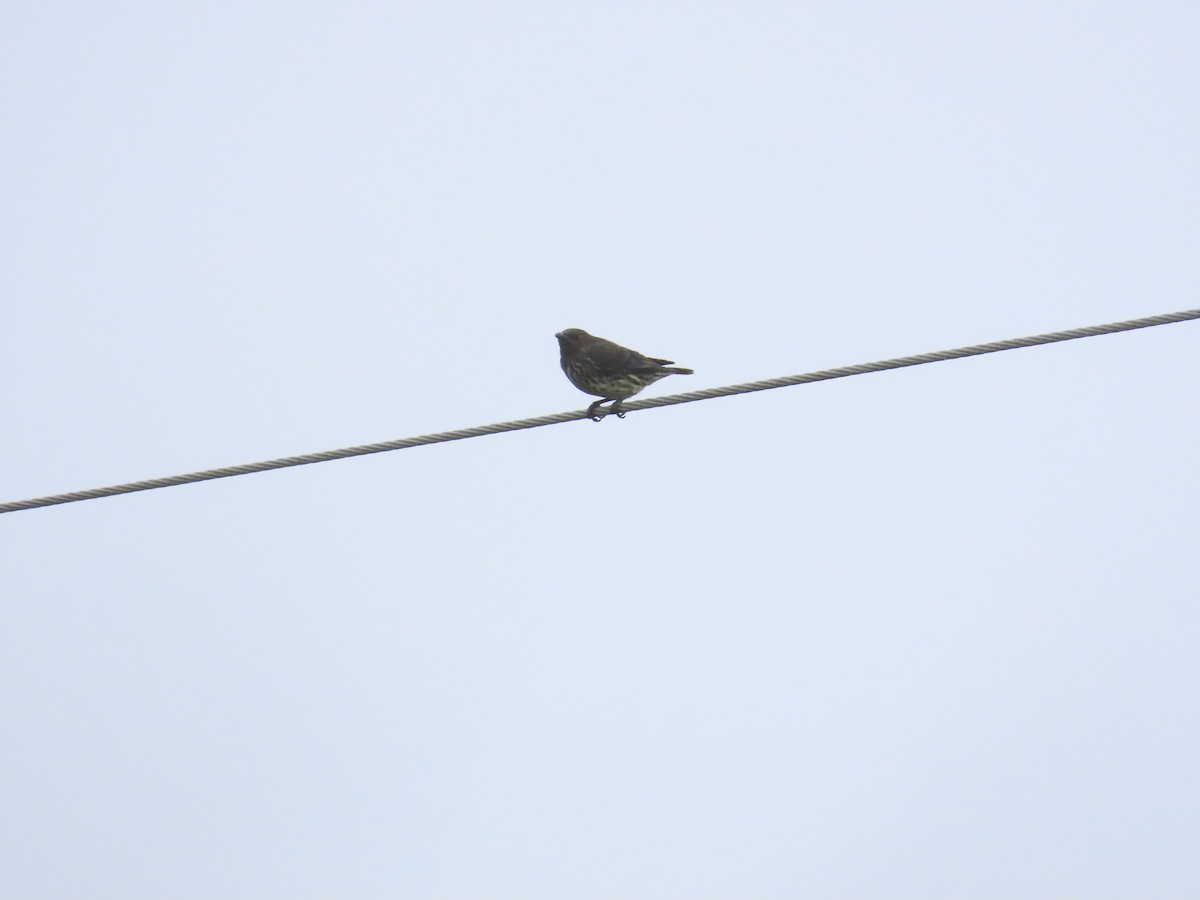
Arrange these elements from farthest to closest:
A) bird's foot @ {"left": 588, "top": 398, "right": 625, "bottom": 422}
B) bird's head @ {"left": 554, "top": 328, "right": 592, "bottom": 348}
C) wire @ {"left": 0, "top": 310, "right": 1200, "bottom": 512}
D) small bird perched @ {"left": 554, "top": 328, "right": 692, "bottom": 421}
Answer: bird's head @ {"left": 554, "top": 328, "right": 592, "bottom": 348} < small bird perched @ {"left": 554, "top": 328, "right": 692, "bottom": 421} < bird's foot @ {"left": 588, "top": 398, "right": 625, "bottom": 422} < wire @ {"left": 0, "top": 310, "right": 1200, "bottom": 512}

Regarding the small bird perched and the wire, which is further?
the small bird perched

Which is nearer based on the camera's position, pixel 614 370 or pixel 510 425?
pixel 510 425

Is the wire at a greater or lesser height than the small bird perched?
lesser

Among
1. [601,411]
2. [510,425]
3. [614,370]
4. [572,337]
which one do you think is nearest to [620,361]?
[614,370]

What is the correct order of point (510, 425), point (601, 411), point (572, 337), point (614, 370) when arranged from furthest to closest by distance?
point (572, 337) < point (614, 370) < point (601, 411) < point (510, 425)

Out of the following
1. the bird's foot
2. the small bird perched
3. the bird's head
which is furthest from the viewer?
A: the bird's head

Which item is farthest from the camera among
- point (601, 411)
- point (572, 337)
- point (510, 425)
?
point (572, 337)

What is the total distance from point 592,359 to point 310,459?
4.49m

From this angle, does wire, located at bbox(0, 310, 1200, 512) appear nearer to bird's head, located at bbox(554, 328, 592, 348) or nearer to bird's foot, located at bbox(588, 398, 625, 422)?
bird's foot, located at bbox(588, 398, 625, 422)

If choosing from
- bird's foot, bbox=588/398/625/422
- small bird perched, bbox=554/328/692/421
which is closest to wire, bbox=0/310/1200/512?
bird's foot, bbox=588/398/625/422

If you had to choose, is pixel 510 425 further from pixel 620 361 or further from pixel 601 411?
pixel 620 361

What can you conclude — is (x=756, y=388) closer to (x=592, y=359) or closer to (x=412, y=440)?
(x=412, y=440)

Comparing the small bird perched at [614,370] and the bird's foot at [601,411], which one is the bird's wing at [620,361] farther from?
the bird's foot at [601,411]

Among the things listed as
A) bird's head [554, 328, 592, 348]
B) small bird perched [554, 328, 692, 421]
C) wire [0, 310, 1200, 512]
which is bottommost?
wire [0, 310, 1200, 512]
